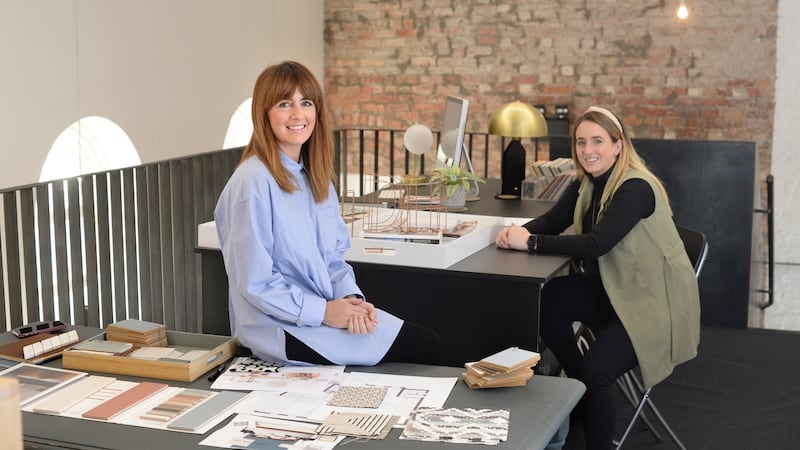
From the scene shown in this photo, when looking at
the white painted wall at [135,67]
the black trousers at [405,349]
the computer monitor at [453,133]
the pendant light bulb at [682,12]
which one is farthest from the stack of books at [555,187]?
the pendant light bulb at [682,12]

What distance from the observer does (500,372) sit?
2.29m

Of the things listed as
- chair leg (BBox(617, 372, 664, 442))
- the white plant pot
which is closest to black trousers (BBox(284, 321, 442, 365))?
chair leg (BBox(617, 372, 664, 442))

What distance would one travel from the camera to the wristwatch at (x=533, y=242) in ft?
11.9

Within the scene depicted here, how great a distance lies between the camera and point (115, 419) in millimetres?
2082

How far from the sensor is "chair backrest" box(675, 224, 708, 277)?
3.61 meters

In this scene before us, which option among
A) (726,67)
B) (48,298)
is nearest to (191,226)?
(48,298)

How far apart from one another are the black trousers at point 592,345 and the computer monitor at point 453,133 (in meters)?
0.86

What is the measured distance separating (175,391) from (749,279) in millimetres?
4616

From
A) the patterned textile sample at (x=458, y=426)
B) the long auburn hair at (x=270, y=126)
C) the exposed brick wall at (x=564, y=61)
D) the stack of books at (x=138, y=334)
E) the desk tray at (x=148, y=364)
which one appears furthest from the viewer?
the exposed brick wall at (x=564, y=61)

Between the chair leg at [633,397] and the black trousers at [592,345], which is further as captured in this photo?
the chair leg at [633,397]

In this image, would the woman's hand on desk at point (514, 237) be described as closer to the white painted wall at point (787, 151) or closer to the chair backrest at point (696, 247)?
the chair backrest at point (696, 247)

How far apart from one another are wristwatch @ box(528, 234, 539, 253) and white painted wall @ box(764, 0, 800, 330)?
5.35 m

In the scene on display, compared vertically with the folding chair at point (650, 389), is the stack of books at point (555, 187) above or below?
above

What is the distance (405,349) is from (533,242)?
3.60ft
